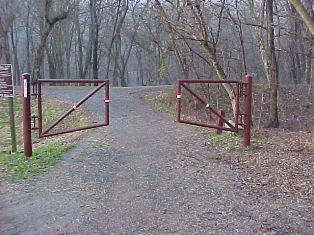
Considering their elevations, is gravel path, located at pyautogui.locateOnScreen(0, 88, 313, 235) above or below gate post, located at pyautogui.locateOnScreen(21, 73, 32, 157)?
below

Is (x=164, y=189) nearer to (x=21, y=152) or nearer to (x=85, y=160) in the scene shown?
Result: (x=85, y=160)

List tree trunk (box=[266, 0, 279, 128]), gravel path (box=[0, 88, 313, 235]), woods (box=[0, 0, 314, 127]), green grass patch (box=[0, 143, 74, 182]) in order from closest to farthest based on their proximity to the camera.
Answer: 1. gravel path (box=[0, 88, 313, 235])
2. green grass patch (box=[0, 143, 74, 182])
3. tree trunk (box=[266, 0, 279, 128])
4. woods (box=[0, 0, 314, 127])

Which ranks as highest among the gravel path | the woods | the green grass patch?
the woods

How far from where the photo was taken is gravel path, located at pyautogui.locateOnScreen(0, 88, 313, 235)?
483 cm

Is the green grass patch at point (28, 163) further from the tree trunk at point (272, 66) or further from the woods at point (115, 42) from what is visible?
the woods at point (115, 42)

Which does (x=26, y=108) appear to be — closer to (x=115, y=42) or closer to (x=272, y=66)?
(x=272, y=66)

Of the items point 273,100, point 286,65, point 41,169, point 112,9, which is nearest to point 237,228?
point 41,169

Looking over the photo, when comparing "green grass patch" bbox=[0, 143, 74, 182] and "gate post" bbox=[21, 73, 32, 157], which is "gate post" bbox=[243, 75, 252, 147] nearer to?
"green grass patch" bbox=[0, 143, 74, 182]

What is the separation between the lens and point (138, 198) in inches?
229

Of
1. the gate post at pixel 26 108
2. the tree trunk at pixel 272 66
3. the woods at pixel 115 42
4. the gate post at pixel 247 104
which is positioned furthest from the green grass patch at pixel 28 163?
the woods at pixel 115 42

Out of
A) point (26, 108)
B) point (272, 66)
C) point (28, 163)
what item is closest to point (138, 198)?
point (28, 163)

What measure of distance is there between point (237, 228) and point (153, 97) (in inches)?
635

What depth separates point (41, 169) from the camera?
732 centimetres

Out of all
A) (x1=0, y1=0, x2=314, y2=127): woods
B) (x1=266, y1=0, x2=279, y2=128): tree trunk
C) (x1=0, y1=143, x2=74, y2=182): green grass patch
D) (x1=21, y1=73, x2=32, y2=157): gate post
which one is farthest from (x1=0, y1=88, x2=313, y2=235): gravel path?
(x1=0, y1=0, x2=314, y2=127): woods
